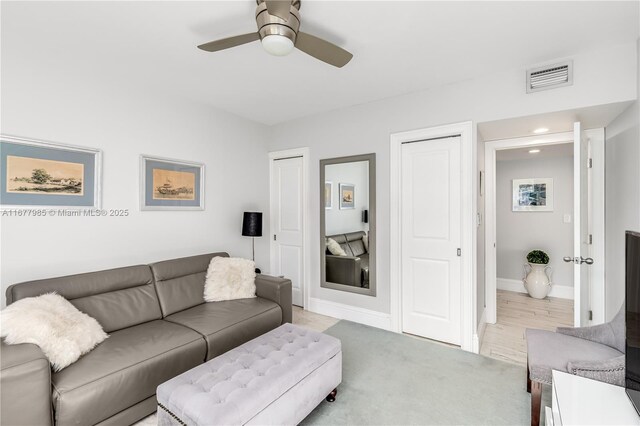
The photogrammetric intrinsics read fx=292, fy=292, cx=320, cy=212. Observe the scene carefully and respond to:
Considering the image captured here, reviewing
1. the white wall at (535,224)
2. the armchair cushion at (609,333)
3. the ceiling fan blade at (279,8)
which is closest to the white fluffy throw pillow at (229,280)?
the ceiling fan blade at (279,8)

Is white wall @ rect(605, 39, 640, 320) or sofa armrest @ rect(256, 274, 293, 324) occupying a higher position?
white wall @ rect(605, 39, 640, 320)

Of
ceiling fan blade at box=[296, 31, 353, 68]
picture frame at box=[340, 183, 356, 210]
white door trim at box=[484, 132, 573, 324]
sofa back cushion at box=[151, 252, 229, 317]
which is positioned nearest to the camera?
ceiling fan blade at box=[296, 31, 353, 68]

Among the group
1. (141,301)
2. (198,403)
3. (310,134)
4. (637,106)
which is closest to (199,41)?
(310,134)

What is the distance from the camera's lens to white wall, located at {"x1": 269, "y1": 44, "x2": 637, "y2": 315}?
223cm

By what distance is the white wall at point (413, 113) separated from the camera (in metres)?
2.23

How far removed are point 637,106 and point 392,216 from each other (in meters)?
2.05

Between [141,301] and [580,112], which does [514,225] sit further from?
[141,301]

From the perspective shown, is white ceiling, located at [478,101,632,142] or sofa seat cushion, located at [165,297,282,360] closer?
sofa seat cushion, located at [165,297,282,360]

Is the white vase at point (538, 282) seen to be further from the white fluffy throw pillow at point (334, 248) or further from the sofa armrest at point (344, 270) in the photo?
the white fluffy throw pillow at point (334, 248)

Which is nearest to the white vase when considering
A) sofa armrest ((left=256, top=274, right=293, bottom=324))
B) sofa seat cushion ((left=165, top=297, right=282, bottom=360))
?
sofa armrest ((left=256, top=274, right=293, bottom=324))

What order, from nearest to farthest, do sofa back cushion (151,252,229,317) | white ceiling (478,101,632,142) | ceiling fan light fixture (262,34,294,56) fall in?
ceiling fan light fixture (262,34,294,56)
white ceiling (478,101,632,142)
sofa back cushion (151,252,229,317)

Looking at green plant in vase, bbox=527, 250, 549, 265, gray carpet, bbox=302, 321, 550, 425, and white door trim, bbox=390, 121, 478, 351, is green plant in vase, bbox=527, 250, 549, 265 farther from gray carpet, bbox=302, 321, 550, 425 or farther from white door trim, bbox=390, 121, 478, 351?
gray carpet, bbox=302, 321, 550, 425

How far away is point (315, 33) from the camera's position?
2.06 metres

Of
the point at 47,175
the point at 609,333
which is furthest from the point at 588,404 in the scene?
the point at 47,175
